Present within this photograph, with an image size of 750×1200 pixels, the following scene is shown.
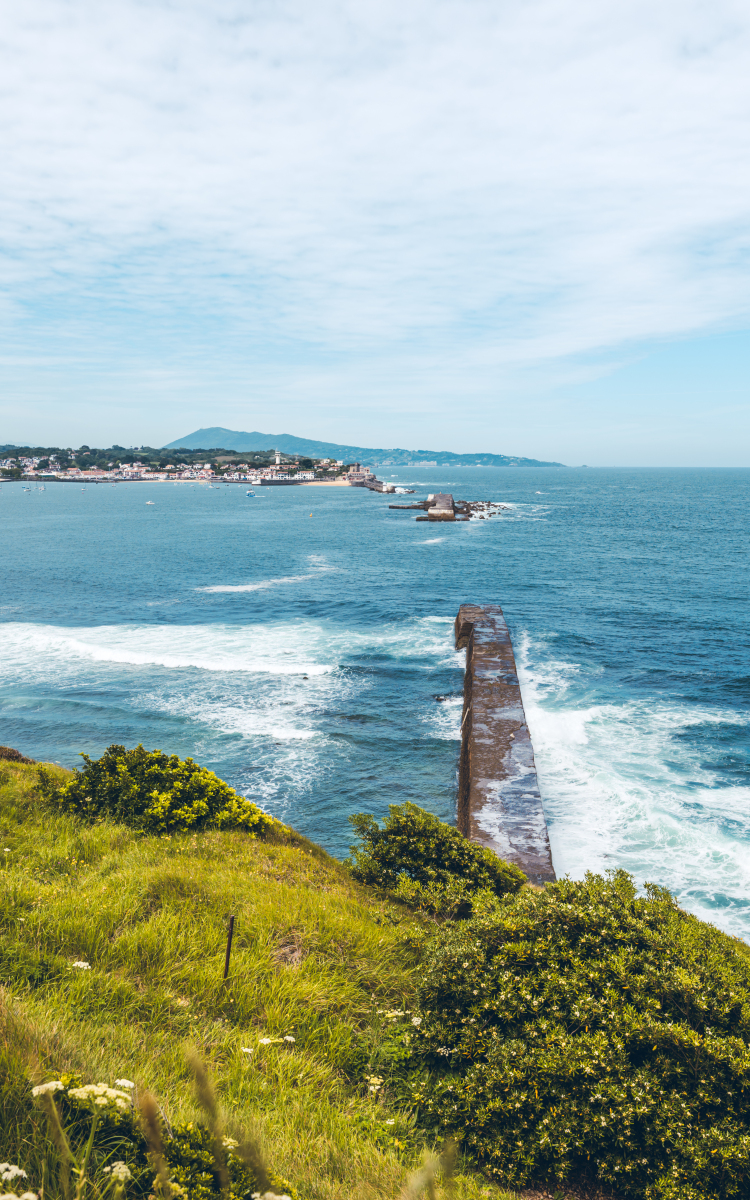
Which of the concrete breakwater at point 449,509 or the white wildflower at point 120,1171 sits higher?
the concrete breakwater at point 449,509

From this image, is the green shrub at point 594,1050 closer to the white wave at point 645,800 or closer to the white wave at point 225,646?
the white wave at point 645,800

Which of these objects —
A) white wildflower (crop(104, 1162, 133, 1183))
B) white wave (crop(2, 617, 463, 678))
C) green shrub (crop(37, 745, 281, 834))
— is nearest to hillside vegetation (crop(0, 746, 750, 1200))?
white wildflower (crop(104, 1162, 133, 1183))

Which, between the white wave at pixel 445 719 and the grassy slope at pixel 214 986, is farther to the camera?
the white wave at pixel 445 719

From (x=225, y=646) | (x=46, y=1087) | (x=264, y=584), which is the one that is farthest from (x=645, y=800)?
(x=264, y=584)

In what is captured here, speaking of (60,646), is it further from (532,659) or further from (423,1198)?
(423,1198)

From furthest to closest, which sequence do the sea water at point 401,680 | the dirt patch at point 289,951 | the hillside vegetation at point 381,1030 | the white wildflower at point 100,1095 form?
the sea water at point 401,680 → the dirt patch at point 289,951 → the hillside vegetation at point 381,1030 → the white wildflower at point 100,1095

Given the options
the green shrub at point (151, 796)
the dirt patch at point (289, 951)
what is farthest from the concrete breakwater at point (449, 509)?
the dirt patch at point (289, 951)

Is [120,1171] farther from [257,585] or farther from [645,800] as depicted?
[257,585]

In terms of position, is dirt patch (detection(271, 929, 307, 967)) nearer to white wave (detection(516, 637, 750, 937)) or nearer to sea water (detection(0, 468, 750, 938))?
sea water (detection(0, 468, 750, 938))
